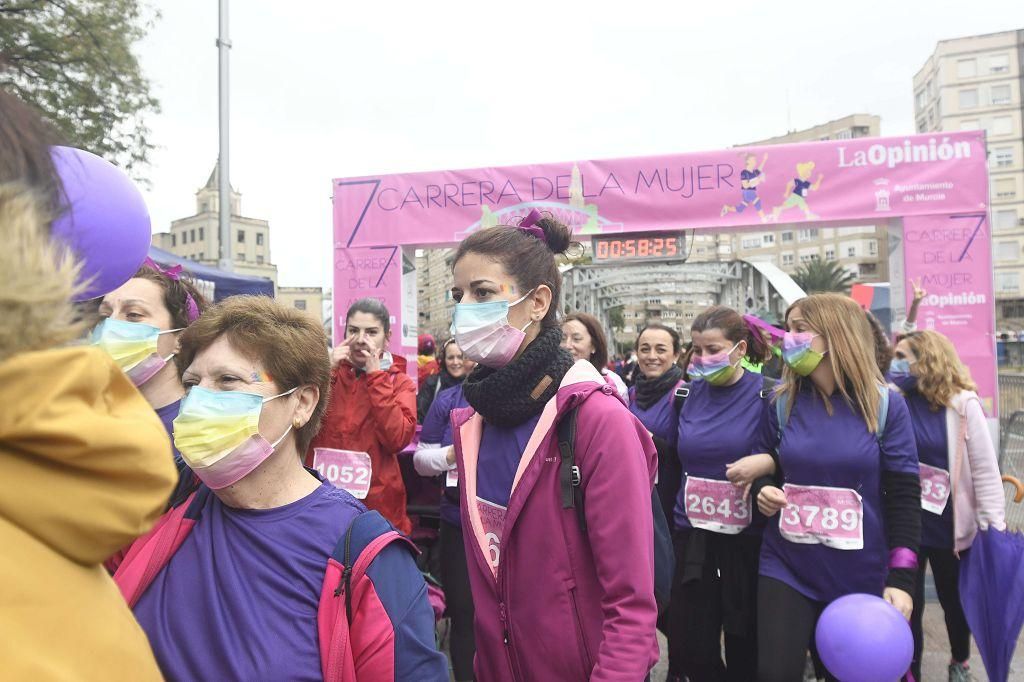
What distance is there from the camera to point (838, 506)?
3.09 meters

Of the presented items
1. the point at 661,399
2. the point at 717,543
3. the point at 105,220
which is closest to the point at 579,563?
the point at 105,220

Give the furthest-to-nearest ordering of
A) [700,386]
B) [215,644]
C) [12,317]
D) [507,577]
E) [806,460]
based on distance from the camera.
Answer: [700,386] → [806,460] → [507,577] → [215,644] → [12,317]

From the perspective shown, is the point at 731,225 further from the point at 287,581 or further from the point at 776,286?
the point at 287,581

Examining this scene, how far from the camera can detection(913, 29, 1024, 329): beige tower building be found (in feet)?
210

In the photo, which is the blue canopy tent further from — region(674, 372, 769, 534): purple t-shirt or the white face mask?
the white face mask

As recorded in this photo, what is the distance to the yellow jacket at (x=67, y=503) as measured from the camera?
0.70 m

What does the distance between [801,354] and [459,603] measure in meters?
2.17

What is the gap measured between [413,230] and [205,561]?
23.1ft

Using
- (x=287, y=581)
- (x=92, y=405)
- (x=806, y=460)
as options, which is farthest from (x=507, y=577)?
(x=806, y=460)

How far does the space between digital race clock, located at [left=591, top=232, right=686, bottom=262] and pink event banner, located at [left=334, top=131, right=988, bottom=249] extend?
0.14 metres

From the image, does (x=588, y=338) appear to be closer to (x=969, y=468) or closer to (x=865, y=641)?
(x=969, y=468)

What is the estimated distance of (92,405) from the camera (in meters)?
0.78

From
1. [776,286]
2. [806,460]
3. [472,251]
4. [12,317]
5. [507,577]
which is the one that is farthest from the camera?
[776,286]

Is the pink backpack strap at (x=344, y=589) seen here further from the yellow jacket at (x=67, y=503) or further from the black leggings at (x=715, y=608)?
the black leggings at (x=715, y=608)
